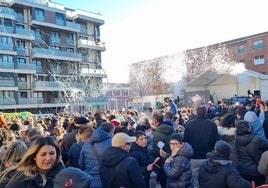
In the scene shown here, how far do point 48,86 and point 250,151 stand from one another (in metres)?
41.6

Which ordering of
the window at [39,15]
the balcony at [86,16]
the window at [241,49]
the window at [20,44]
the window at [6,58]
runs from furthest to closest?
the balcony at [86,16] → the window at [241,49] → the window at [39,15] → the window at [20,44] → the window at [6,58]

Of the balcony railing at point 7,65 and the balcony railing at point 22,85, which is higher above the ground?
the balcony railing at point 7,65

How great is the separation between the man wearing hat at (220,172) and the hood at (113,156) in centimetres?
104

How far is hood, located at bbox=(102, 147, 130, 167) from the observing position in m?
3.97

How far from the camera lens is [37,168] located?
306 cm

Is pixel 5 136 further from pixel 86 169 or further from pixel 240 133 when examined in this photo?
pixel 240 133

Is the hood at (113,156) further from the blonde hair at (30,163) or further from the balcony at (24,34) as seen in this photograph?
the balcony at (24,34)

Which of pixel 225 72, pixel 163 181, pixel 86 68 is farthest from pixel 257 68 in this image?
pixel 163 181

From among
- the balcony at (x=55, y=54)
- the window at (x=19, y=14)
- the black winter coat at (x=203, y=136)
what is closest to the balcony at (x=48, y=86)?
the balcony at (x=55, y=54)

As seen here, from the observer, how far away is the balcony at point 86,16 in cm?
5228

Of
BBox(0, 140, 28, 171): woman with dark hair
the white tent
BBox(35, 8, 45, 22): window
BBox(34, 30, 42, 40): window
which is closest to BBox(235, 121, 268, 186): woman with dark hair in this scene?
BBox(0, 140, 28, 171): woman with dark hair

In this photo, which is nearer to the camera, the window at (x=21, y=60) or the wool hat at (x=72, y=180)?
the wool hat at (x=72, y=180)

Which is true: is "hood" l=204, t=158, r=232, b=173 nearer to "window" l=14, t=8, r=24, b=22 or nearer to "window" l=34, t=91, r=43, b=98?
"window" l=34, t=91, r=43, b=98

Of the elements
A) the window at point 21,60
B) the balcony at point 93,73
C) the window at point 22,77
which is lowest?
the window at point 22,77
